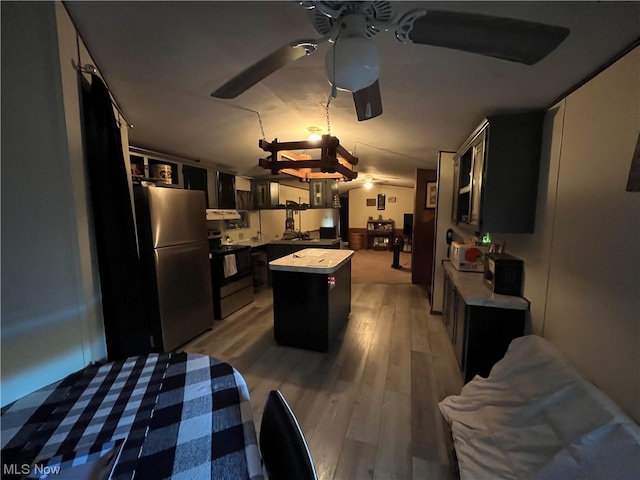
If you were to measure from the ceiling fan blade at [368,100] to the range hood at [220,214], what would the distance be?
9.87 ft

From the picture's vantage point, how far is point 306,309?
2.72 meters

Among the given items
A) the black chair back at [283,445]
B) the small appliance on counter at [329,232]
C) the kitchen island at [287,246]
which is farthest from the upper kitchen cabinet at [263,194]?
the black chair back at [283,445]

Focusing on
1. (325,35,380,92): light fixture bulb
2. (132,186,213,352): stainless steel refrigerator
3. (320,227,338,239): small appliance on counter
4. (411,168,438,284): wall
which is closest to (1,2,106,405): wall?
(325,35,380,92): light fixture bulb

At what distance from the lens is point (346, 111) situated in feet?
7.68

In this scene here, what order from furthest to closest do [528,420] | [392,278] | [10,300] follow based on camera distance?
[392,278], [528,420], [10,300]

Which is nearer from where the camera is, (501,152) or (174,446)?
(174,446)

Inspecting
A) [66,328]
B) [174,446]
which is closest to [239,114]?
[66,328]

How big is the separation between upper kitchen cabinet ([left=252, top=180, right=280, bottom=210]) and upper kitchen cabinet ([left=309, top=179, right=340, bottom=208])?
3.12 feet

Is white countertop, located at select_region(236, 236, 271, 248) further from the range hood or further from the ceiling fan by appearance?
the ceiling fan

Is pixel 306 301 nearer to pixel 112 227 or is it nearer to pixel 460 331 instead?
pixel 460 331

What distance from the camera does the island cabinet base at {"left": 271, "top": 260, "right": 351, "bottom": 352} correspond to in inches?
105

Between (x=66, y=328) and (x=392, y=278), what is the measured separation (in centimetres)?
522

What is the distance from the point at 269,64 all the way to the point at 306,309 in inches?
86.5

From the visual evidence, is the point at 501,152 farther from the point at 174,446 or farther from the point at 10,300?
the point at 10,300
